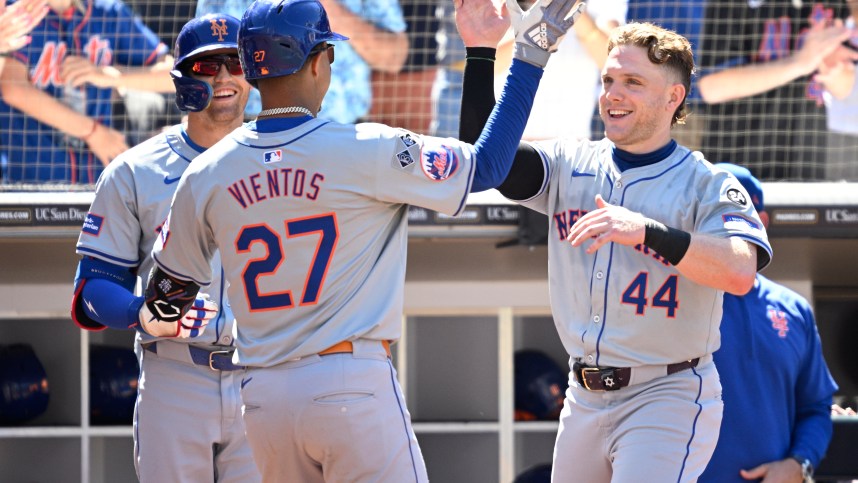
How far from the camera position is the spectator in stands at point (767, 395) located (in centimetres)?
354

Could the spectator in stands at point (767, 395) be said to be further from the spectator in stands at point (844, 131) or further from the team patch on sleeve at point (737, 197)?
the spectator in stands at point (844, 131)

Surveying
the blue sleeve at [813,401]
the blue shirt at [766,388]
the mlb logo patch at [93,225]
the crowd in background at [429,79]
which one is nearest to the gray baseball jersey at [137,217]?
the mlb logo patch at [93,225]

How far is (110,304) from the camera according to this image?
9.82 feet

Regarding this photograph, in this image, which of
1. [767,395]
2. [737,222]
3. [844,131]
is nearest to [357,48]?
[844,131]

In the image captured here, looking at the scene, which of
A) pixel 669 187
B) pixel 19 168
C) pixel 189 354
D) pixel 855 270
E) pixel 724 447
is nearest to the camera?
Answer: pixel 669 187

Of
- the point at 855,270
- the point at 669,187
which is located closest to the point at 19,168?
the point at 669,187

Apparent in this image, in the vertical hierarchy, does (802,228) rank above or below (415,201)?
below

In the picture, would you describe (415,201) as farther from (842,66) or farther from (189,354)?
(842,66)

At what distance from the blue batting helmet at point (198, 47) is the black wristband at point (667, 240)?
1.29m

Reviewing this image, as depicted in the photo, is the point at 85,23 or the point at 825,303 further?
the point at 825,303

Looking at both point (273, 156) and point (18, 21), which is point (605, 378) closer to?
point (273, 156)

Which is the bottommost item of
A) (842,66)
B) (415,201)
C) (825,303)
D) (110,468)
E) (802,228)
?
(110,468)

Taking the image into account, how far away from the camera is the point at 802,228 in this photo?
495 centimetres

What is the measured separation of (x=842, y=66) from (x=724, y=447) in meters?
3.05
